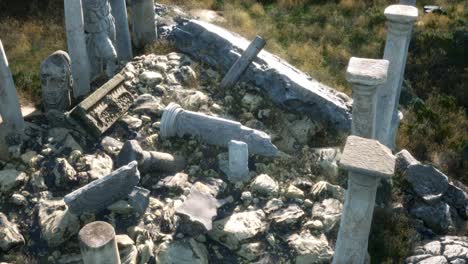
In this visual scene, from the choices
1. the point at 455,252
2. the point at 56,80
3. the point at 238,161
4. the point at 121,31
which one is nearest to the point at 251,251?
the point at 238,161

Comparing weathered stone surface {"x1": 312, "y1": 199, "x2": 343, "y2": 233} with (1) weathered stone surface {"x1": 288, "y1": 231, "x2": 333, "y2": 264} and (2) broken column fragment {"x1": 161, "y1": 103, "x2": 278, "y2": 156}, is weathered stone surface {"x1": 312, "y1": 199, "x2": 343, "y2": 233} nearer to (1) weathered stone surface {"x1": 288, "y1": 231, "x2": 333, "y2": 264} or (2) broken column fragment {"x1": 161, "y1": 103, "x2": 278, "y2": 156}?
(1) weathered stone surface {"x1": 288, "y1": 231, "x2": 333, "y2": 264}

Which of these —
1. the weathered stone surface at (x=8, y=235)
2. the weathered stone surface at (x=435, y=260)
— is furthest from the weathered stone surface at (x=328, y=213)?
the weathered stone surface at (x=8, y=235)

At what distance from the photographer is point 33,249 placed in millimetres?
6383

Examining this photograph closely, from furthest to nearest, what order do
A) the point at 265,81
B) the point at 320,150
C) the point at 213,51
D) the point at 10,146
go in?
the point at 213,51 → the point at 265,81 → the point at 320,150 → the point at 10,146

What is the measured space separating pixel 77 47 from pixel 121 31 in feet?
5.80

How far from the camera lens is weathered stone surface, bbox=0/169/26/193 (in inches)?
274

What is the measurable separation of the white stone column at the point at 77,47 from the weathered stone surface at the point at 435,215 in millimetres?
5860

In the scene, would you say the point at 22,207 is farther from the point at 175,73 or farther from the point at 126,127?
the point at 175,73

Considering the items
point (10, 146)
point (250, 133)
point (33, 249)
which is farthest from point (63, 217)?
point (250, 133)

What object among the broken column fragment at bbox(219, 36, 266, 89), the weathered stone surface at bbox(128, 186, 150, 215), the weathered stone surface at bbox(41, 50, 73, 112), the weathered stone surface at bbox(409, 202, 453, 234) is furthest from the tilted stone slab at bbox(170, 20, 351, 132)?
the weathered stone surface at bbox(128, 186, 150, 215)

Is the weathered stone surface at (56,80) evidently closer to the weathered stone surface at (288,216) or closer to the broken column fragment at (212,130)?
the broken column fragment at (212,130)

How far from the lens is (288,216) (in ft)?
22.8

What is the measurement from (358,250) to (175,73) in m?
5.27

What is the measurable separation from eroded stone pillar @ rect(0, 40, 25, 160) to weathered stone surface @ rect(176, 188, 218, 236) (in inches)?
114
